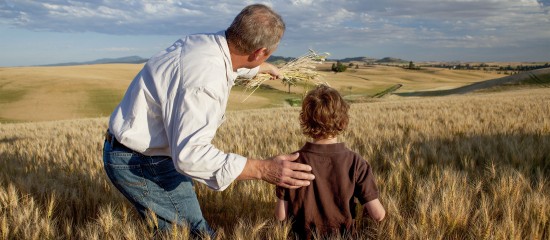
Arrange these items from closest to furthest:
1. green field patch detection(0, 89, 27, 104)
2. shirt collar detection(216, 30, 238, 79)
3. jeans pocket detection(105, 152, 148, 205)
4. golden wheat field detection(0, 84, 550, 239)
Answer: golden wheat field detection(0, 84, 550, 239), shirt collar detection(216, 30, 238, 79), jeans pocket detection(105, 152, 148, 205), green field patch detection(0, 89, 27, 104)

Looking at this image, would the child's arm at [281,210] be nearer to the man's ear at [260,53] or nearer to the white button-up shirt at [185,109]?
the white button-up shirt at [185,109]

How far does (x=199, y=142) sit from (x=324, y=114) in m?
0.66

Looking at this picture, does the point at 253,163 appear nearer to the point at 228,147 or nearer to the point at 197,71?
the point at 197,71

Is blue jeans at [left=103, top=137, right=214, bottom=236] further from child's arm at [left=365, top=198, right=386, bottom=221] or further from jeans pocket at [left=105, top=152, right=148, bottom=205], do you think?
child's arm at [left=365, top=198, right=386, bottom=221]

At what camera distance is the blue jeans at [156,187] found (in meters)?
2.43

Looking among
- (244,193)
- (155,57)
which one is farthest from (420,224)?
(155,57)

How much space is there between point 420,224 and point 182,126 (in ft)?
4.24

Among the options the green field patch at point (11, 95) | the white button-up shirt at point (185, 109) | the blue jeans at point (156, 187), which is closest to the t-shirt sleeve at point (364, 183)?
the white button-up shirt at point (185, 109)

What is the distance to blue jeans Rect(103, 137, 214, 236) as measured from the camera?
243cm

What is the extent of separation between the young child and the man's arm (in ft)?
0.45

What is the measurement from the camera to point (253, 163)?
83.4 inches

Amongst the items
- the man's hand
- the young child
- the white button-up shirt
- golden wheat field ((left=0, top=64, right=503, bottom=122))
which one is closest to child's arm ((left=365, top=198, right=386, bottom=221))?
the young child

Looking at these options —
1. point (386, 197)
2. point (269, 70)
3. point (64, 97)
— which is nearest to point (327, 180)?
point (386, 197)

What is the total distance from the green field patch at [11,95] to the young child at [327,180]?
41.7 m
